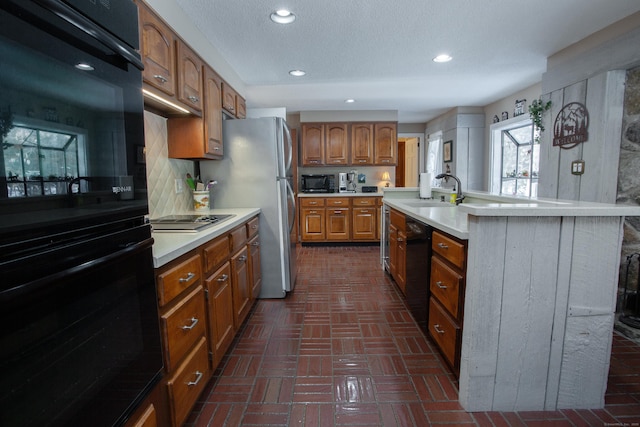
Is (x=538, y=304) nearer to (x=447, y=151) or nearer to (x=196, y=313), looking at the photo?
(x=196, y=313)

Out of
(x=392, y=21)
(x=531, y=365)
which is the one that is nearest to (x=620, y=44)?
(x=392, y=21)

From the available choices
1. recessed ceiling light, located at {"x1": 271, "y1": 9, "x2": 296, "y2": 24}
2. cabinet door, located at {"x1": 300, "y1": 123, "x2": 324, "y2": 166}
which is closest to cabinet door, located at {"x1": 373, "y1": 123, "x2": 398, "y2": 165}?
cabinet door, located at {"x1": 300, "y1": 123, "x2": 324, "y2": 166}

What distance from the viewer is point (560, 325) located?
5.01ft

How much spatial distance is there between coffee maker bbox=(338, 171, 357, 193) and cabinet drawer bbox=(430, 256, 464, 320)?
149 inches

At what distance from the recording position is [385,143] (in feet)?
18.5

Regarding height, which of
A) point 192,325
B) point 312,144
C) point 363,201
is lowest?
point 192,325

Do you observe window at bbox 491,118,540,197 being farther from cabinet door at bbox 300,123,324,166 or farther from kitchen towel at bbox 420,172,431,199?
cabinet door at bbox 300,123,324,166

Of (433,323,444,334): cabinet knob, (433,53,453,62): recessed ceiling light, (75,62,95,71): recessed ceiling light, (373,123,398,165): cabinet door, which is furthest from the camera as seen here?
(373,123,398,165): cabinet door

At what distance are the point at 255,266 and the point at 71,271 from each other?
2133mm

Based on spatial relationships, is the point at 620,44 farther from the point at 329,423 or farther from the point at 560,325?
the point at 329,423

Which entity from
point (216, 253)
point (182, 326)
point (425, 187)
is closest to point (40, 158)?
point (182, 326)

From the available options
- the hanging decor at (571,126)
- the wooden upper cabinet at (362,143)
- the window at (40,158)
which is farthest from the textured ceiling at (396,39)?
the window at (40,158)

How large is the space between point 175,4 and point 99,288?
1.99 metres

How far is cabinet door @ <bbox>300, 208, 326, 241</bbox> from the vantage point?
17.5 ft
